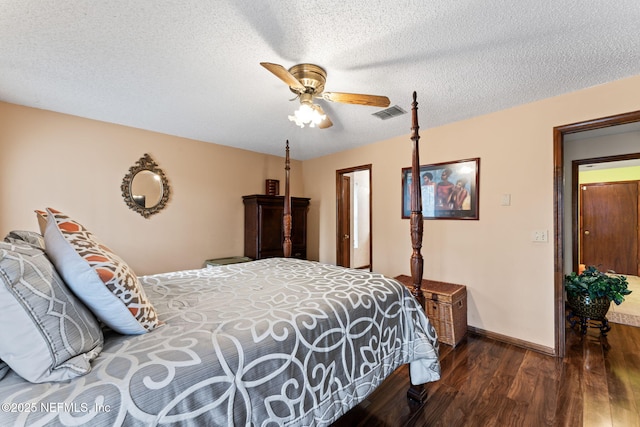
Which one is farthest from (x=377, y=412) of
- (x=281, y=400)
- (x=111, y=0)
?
(x=111, y=0)

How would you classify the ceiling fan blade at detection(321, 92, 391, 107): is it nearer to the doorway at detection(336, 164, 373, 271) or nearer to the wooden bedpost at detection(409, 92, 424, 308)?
the wooden bedpost at detection(409, 92, 424, 308)

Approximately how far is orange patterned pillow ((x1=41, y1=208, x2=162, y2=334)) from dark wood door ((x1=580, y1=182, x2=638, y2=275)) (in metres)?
7.36

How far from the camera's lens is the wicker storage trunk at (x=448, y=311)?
2.60 meters

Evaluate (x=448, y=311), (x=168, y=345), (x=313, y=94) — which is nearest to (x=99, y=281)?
(x=168, y=345)

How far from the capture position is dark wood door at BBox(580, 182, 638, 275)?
5.14 m

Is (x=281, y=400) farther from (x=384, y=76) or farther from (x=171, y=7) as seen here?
(x=384, y=76)

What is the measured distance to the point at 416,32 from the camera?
156 cm

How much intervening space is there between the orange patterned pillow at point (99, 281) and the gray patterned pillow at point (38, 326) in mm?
84

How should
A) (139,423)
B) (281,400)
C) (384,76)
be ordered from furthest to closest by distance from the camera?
(384,76), (281,400), (139,423)

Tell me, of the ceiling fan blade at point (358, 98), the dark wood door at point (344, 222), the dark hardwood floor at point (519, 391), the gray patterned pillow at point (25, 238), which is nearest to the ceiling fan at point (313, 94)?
the ceiling fan blade at point (358, 98)

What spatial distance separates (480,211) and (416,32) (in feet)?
6.64

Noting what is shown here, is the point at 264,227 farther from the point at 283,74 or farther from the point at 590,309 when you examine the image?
the point at 590,309

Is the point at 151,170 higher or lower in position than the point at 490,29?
lower

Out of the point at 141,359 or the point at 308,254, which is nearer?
the point at 141,359
